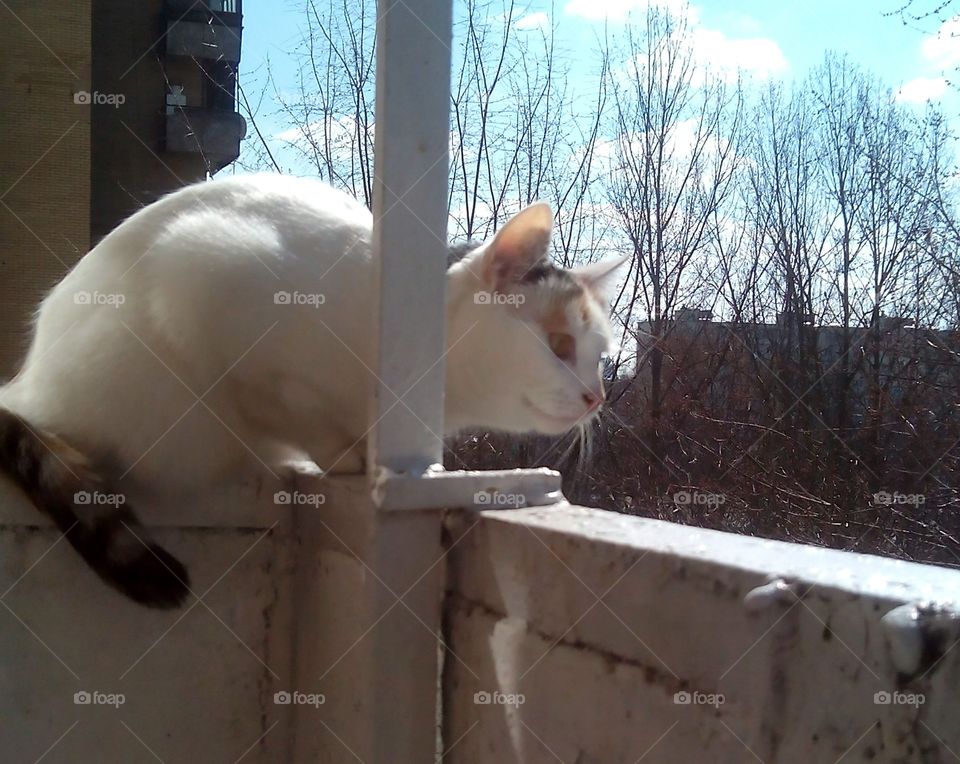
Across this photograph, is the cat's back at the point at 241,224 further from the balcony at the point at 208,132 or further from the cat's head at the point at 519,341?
the balcony at the point at 208,132

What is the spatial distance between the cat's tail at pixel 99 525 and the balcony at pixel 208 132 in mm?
5412

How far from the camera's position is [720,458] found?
3627 millimetres

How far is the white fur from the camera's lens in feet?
5.20

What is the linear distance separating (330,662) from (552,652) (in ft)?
1.76

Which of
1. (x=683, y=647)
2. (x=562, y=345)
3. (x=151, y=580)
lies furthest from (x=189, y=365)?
(x=683, y=647)

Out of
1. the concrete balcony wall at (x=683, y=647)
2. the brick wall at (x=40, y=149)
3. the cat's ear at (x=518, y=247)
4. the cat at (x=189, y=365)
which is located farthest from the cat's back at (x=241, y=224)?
the brick wall at (x=40, y=149)

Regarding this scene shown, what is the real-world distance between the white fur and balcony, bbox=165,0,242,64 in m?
6.39

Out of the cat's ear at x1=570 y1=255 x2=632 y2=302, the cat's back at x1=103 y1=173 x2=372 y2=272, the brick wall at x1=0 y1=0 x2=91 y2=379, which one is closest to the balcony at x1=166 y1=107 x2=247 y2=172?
the brick wall at x1=0 y1=0 x2=91 y2=379

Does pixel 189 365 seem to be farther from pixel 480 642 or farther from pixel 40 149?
pixel 40 149

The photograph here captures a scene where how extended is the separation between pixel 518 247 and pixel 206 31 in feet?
25.0

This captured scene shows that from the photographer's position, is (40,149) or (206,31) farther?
(40,149)

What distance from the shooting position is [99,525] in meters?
1.41

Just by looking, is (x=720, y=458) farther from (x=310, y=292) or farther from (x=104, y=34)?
(x=104, y=34)

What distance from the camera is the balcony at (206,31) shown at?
785cm
